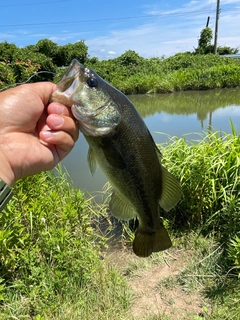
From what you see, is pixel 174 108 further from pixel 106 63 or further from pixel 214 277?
pixel 106 63

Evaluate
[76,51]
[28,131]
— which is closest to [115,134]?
[28,131]

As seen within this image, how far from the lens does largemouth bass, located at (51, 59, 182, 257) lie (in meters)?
1.54

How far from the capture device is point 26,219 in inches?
128

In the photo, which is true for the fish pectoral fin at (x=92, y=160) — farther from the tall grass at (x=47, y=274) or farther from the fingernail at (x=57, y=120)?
the tall grass at (x=47, y=274)

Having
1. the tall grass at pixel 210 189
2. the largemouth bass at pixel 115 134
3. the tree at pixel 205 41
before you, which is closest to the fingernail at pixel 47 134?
the largemouth bass at pixel 115 134

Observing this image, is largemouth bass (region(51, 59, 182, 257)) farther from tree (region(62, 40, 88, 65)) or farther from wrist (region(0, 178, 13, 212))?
tree (region(62, 40, 88, 65))

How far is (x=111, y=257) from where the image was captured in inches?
155

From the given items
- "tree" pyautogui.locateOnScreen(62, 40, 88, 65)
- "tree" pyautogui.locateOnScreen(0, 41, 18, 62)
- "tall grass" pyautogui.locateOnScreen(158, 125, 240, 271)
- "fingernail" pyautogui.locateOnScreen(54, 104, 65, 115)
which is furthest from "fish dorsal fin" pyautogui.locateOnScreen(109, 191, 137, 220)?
"tree" pyautogui.locateOnScreen(62, 40, 88, 65)

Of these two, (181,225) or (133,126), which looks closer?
(133,126)

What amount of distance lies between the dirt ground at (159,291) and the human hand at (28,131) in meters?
1.87

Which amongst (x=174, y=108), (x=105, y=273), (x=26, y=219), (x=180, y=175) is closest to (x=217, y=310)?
(x=105, y=273)

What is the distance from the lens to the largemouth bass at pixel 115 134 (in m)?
1.54

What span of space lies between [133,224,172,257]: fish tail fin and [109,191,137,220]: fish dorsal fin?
4.6 inches

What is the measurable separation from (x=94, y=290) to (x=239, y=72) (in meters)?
18.2
